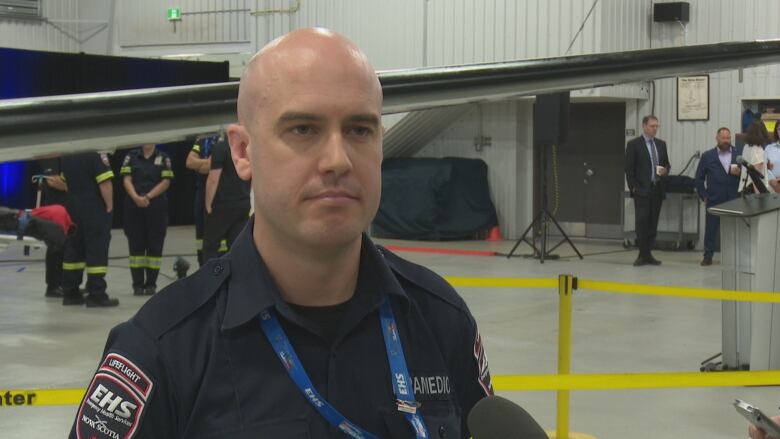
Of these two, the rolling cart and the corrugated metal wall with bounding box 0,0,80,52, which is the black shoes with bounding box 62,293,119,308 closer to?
the rolling cart

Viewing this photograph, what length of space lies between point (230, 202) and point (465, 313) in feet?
30.2

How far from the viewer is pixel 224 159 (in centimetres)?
1055

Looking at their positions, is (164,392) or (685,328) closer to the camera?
(164,392)

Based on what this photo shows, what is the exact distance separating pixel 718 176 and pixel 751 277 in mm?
7763

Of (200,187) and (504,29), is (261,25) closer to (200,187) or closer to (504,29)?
(504,29)

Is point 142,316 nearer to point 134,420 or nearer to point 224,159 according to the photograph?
point 134,420

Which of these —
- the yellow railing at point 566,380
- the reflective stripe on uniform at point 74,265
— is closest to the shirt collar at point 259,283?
the yellow railing at point 566,380

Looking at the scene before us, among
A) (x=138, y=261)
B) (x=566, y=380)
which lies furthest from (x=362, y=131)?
(x=138, y=261)

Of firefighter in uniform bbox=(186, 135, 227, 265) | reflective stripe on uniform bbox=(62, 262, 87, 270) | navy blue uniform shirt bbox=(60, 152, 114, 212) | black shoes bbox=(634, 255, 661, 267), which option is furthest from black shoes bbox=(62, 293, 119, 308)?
black shoes bbox=(634, 255, 661, 267)

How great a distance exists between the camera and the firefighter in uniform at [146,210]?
11109 millimetres

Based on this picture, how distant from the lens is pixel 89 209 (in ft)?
33.3

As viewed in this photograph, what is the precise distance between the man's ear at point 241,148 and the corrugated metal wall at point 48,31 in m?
23.3

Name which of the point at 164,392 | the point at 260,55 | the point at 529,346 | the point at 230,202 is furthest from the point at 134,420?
the point at 230,202

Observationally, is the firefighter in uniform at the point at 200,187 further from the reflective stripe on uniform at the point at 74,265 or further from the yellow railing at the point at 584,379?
the yellow railing at the point at 584,379
